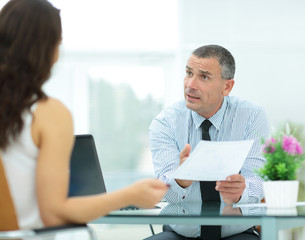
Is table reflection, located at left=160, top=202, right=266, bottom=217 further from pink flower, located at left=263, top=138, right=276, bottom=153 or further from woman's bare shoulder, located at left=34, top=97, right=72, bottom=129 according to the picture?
woman's bare shoulder, located at left=34, top=97, right=72, bottom=129

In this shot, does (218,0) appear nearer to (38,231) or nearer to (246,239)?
(246,239)

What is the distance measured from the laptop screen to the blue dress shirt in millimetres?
510

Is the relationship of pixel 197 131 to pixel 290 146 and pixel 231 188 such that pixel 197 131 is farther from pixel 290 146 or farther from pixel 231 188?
pixel 290 146

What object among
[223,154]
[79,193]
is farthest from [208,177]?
[79,193]

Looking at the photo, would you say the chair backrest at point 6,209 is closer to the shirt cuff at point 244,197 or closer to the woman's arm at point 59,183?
the woman's arm at point 59,183

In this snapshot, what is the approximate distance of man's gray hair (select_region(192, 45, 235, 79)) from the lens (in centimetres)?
321

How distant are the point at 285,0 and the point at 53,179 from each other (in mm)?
4860

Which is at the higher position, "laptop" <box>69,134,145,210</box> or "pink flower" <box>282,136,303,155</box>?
"pink flower" <box>282,136,303,155</box>

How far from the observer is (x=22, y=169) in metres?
1.73

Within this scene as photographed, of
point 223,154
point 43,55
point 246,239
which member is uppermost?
point 43,55

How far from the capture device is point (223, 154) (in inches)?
89.4

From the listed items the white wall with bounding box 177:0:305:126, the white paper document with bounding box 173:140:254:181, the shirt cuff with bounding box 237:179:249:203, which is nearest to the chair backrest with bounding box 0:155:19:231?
the white paper document with bounding box 173:140:254:181

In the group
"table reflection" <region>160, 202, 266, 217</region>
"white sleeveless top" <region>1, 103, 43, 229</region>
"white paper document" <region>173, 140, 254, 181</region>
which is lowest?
"table reflection" <region>160, 202, 266, 217</region>

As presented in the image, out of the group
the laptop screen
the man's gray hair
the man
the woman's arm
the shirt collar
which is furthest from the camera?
the man's gray hair
